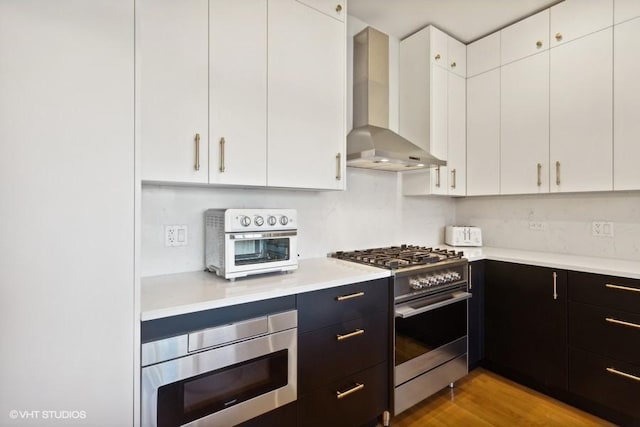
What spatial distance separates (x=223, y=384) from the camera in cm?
129

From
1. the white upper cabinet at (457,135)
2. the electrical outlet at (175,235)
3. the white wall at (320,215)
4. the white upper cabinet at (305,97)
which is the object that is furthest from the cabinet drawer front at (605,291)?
the electrical outlet at (175,235)

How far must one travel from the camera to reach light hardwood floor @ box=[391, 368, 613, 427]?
187cm

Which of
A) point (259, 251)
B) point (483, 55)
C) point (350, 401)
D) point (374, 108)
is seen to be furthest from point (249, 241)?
point (483, 55)

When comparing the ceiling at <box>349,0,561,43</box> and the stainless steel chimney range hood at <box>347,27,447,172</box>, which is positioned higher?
the ceiling at <box>349,0,561,43</box>

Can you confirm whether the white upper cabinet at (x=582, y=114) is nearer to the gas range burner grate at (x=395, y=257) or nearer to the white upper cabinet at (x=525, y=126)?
the white upper cabinet at (x=525, y=126)

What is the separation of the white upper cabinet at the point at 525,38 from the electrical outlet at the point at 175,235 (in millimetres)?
2646

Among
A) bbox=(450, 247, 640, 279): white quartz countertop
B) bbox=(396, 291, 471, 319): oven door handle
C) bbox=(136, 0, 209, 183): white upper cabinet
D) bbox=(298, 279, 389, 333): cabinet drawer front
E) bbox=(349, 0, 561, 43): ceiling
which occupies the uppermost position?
bbox=(349, 0, 561, 43): ceiling

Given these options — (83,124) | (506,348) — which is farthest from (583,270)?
(83,124)

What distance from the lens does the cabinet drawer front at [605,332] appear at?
1.72 meters

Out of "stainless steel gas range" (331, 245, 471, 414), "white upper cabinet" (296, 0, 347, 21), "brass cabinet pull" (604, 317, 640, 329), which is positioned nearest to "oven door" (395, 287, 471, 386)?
"stainless steel gas range" (331, 245, 471, 414)

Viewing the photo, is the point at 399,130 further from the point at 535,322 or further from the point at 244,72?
the point at 535,322

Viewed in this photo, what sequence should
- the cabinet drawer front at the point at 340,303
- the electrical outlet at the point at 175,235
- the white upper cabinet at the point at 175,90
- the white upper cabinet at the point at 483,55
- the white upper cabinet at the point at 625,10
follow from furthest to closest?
the white upper cabinet at the point at 483,55, the white upper cabinet at the point at 625,10, the electrical outlet at the point at 175,235, the cabinet drawer front at the point at 340,303, the white upper cabinet at the point at 175,90

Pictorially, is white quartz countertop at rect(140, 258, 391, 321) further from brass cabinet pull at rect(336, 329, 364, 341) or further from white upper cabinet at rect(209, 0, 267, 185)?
white upper cabinet at rect(209, 0, 267, 185)

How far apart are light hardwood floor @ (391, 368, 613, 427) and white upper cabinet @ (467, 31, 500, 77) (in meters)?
2.42
